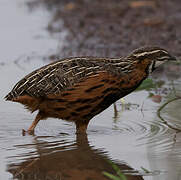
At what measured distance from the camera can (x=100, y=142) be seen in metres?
7.29

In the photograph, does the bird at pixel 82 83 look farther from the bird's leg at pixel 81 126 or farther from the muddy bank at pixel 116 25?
the muddy bank at pixel 116 25

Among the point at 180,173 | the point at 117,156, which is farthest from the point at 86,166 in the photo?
the point at 180,173

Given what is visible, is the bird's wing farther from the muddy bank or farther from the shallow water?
the muddy bank

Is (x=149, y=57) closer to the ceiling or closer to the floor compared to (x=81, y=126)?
closer to the ceiling

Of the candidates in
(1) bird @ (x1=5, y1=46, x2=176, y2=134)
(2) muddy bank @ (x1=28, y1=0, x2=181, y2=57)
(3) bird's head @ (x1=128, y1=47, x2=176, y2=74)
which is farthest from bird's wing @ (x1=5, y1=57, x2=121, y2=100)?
(2) muddy bank @ (x1=28, y1=0, x2=181, y2=57)

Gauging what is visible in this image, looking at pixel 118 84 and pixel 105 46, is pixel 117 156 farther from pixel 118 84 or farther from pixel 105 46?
pixel 105 46

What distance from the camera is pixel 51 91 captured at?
23.9ft

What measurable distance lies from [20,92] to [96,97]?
0.89 meters

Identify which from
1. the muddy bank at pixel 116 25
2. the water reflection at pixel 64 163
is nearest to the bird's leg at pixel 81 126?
the water reflection at pixel 64 163

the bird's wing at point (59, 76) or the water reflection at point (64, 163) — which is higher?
the bird's wing at point (59, 76)

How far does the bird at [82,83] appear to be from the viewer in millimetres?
7301

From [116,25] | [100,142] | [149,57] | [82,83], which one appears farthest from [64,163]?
[116,25]

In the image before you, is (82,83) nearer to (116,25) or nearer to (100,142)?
(100,142)

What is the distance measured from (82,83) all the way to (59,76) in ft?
0.95
